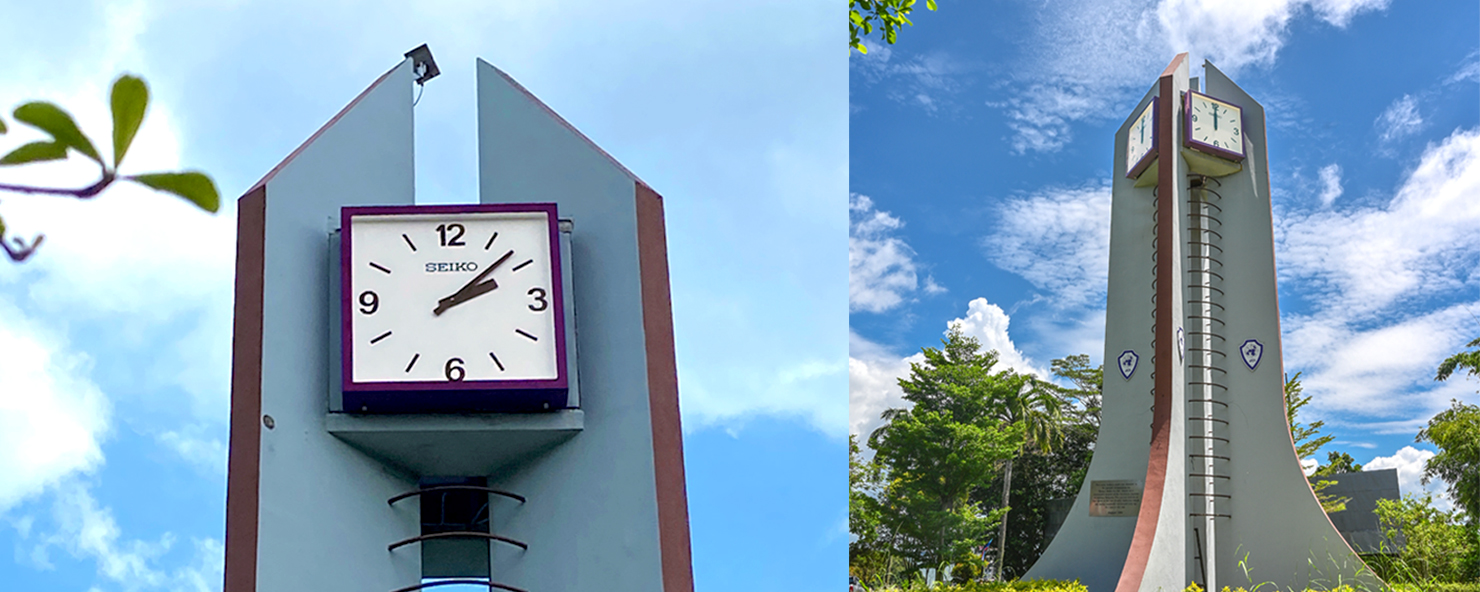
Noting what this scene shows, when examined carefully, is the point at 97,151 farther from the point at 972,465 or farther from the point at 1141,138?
the point at 972,465

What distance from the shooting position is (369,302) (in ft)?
11.1

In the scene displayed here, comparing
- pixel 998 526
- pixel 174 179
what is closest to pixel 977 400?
pixel 998 526

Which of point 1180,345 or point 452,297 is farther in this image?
point 1180,345

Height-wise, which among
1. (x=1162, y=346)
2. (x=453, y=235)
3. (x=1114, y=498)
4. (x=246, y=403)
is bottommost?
(x=1114, y=498)

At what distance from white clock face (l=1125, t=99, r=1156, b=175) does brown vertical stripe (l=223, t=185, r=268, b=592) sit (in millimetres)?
9652

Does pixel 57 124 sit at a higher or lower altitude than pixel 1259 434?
higher

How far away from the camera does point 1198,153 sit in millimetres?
10633

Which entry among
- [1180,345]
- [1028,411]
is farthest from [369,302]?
[1028,411]

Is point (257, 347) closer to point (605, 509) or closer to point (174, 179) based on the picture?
point (605, 509)

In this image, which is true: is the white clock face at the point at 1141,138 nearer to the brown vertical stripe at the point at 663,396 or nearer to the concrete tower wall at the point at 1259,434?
the concrete tower wall at the point at 1259,434

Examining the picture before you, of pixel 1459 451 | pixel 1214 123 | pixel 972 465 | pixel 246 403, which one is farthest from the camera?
pixel 972 465

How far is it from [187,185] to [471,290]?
2937 mm

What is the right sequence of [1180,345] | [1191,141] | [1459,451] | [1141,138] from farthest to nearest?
[1459,451]
[1141,138]
[1191,141]
[1180,345]

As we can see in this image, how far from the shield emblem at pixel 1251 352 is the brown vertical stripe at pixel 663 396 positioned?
8.51 meters
